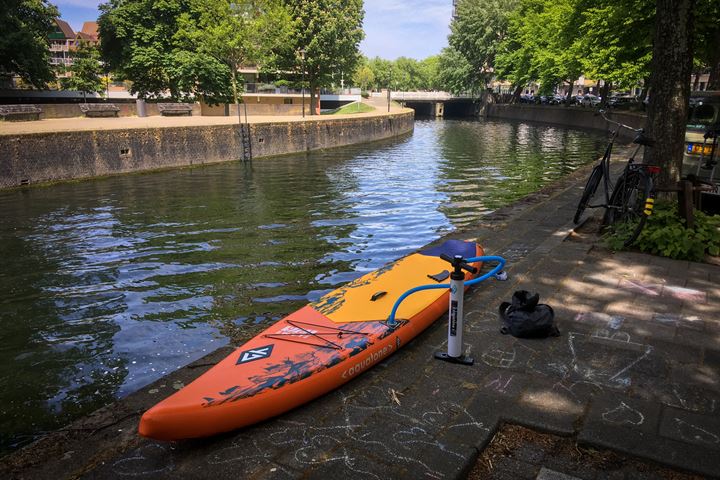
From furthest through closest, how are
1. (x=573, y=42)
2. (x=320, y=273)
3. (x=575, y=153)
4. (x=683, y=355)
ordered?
(x=573, y=42) < (x=575, y=153) < (x=320, y=273) < (x=683, y=355)

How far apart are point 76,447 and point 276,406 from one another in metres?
1.53

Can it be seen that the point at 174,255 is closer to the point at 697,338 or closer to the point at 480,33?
the point at 697,338

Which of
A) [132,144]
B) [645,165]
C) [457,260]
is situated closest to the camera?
[457,260]

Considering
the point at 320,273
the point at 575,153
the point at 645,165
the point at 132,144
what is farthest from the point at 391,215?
the point at 575,153

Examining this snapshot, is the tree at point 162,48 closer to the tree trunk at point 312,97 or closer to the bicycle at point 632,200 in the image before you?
the tree trunk at point 312,97

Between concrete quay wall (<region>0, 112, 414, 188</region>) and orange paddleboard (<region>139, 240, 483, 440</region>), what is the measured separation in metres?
16.3

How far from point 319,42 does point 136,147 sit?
79.5ft

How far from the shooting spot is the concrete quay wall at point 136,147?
680 inches

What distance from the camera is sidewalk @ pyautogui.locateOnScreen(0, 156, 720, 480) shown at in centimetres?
329

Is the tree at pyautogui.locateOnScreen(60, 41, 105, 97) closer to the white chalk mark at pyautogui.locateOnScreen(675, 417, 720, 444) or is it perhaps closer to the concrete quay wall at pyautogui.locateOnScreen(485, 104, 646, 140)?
the concrete quay wall at pyautogui.locateOnScreen(485, 104, 646, 140)

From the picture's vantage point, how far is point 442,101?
72.5 m

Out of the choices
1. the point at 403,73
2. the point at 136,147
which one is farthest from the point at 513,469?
the point at 403,73

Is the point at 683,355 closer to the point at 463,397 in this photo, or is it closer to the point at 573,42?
the point at 463,397

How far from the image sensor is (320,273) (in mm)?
8844
